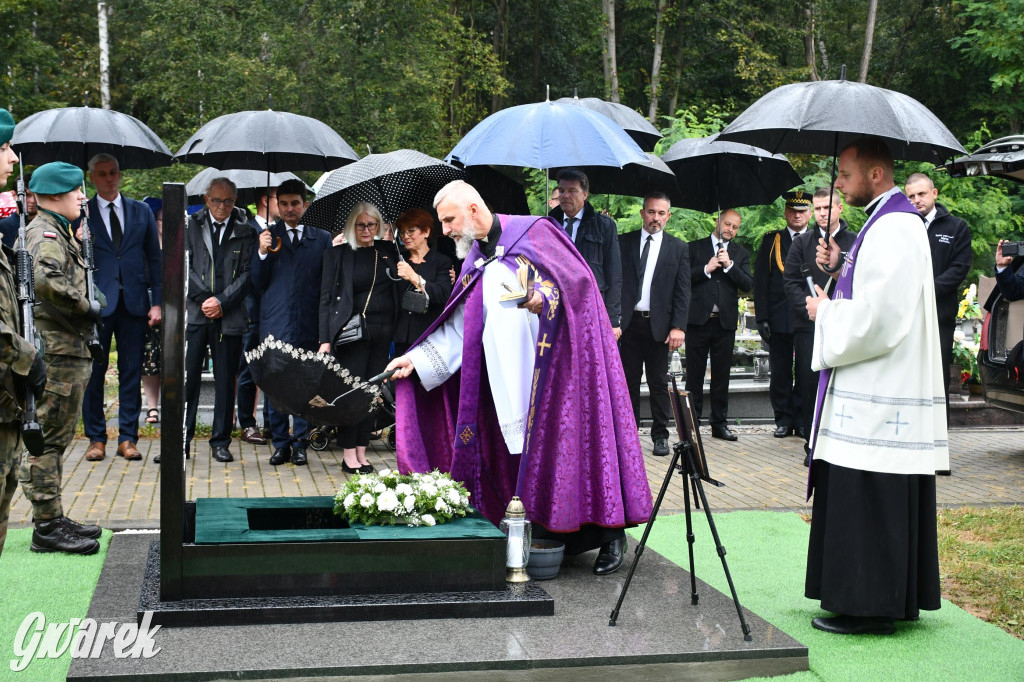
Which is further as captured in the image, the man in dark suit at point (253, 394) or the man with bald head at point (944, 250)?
the man in dark suit at point (253, 394)

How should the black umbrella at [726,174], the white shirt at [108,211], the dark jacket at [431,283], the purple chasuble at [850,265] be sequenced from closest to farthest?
the purple chasuble at [850,265]
the dark jacket at [431,283]
the white shirt at [108,211]
the black umbrella at [726,174]

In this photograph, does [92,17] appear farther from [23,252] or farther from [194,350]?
[23,252]

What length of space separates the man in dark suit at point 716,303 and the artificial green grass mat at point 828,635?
3.81 meters

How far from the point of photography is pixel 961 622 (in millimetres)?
5629

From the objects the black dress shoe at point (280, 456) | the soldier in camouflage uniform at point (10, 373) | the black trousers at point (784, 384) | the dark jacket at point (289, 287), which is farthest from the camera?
the black trousers at point (784, 384)

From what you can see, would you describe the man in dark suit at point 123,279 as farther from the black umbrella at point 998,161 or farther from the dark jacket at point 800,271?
the black umbrella at point 998,161

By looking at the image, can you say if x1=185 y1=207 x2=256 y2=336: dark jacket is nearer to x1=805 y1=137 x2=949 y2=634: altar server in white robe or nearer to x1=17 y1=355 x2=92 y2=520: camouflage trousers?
x1=17 y1=355 x2=92 y2=520: camouflage trousers

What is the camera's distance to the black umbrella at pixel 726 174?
9906 mm

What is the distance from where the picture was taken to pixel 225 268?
9.39m

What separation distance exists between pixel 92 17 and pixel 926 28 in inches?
909

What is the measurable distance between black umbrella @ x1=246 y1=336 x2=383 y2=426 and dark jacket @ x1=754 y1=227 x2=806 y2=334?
596 cm

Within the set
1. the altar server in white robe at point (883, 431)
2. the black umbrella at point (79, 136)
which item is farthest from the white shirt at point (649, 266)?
the altar server in white robe at point (883, 431)

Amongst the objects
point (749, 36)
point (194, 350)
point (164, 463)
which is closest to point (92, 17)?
point (749, 36)

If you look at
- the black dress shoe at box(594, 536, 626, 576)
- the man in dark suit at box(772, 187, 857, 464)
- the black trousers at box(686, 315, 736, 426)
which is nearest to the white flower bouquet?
the black dress shoe at box(594, 536, 626, 576)
